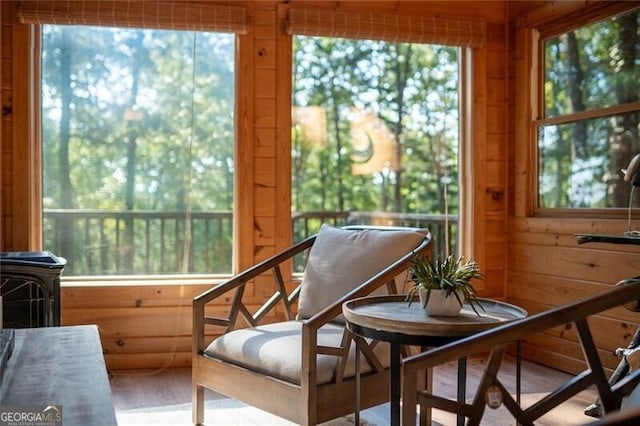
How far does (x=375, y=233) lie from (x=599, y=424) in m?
1.85

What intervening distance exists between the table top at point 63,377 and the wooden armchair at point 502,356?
0.67 m

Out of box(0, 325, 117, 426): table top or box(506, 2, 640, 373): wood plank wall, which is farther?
box(506, 2, 640, 373): wood plank wall

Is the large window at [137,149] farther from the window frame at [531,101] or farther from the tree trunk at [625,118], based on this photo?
the tree trunk at [625,118]

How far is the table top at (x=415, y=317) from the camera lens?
184 centimetres

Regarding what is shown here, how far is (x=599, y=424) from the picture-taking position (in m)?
0.96

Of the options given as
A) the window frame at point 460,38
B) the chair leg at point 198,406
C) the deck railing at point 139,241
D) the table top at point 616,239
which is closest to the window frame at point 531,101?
the window frame at point 460,38

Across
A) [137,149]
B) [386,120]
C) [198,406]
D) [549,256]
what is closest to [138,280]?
[137,149]

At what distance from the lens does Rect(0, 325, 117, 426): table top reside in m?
1.28

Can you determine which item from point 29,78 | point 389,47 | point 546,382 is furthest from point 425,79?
point 29,78

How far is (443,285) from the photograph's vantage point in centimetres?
203

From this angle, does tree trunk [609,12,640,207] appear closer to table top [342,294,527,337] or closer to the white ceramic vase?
table top [342,294,527,337]

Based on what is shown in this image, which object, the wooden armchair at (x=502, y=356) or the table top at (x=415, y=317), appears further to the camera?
the table top at (x=415, y=317)

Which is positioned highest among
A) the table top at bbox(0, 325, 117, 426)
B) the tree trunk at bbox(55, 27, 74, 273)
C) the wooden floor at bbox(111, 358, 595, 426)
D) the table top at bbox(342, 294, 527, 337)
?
the tree trunk at bbox(55, 27, 74, 273)

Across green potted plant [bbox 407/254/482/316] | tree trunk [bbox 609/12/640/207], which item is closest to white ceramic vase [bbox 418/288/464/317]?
green potted plant [bbox 407/254/482/316]
